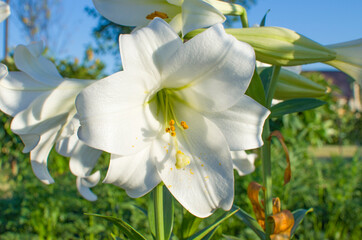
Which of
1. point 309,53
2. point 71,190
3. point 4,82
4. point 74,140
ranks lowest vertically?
point 71,190

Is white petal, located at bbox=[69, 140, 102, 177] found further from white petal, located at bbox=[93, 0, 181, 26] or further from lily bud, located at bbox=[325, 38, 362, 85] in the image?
lily bud, located at bbox=[325, 38, 362, 85]

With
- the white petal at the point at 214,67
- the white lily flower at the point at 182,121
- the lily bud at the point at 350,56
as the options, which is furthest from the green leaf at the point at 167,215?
the lily bud at the point at 350,56

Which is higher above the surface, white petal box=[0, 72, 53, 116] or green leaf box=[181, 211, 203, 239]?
white petal box=[0, 72, 53, 116]

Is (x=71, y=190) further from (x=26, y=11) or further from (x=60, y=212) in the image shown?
(x=26, y=11)

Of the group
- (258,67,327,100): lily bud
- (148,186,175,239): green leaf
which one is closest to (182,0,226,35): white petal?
(258,67,327,100): lily bud

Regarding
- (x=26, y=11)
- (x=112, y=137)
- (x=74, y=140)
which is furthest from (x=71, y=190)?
(x=26, y=11)

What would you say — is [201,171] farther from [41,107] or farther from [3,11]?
[3,11]

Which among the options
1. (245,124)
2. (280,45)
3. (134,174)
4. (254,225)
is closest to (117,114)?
(134,174)
